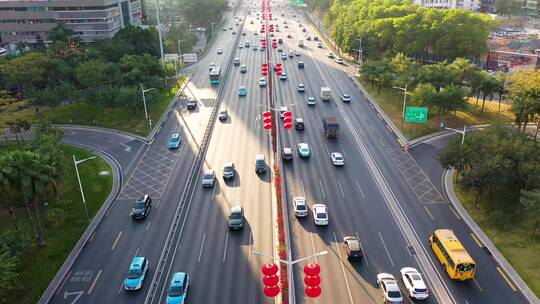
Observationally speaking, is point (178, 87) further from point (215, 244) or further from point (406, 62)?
point (215, 244)

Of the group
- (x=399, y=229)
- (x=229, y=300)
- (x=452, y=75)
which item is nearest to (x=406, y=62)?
(x=452, y=75)

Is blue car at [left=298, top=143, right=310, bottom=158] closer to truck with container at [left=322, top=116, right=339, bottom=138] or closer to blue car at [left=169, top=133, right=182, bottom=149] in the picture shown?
truck with container at [left=322, top=116, right=339, bottom=138]

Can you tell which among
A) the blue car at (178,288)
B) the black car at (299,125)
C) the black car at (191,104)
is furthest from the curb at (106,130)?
the blue car at (178,288)

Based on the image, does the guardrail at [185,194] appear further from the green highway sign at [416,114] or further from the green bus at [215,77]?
the green highway sign at [416,114]

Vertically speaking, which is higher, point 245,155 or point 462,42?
point 462,42

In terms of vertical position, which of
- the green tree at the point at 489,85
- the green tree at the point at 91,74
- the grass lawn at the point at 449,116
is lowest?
the grass lawn at the point at 449,116

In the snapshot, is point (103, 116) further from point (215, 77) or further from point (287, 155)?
point (287, 155)
